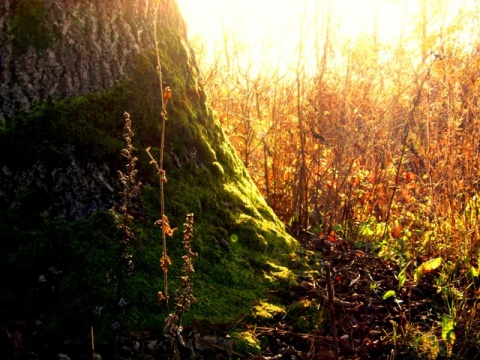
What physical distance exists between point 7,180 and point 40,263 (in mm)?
409

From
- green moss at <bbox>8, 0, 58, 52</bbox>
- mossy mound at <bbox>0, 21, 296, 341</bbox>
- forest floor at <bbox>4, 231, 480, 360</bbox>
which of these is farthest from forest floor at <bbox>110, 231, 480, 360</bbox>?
green moss at <bbox>8, 0, 58, 52</bbox>

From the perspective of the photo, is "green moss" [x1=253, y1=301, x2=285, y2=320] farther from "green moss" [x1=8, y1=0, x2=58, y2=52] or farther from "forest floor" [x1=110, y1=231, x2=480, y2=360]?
"green moss" [x1=8, y1=0, x2=58, y2=52]

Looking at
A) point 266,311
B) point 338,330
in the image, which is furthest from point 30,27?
point 338,330

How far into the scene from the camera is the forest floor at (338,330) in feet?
6.14

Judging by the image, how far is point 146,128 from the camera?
2.51m

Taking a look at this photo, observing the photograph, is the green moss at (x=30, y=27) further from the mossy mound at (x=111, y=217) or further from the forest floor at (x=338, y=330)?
the forest floor at (x=338, y=330)

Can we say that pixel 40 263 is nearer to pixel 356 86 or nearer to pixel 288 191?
pixel 288 191

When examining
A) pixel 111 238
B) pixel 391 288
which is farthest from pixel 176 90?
pixel 391 288

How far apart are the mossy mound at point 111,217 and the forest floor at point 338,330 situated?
0.37ft

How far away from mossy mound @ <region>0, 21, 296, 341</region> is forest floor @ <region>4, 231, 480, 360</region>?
113 millimetres

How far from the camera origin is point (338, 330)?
2.27 metres

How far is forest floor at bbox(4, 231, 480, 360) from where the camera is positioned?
73.7 inches

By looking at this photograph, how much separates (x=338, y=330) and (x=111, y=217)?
1273 mm

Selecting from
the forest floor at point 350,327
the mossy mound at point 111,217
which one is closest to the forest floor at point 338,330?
the forest floor at point 350,327
